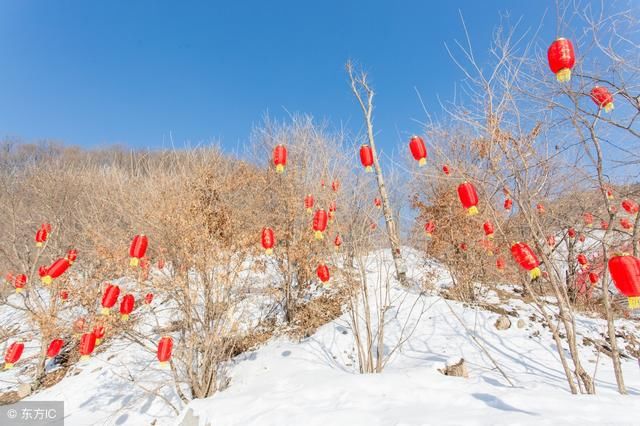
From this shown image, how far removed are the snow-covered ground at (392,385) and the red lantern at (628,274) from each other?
34.9 inches

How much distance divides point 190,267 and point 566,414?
13.4 ft

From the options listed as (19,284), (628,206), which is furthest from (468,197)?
(19,284)

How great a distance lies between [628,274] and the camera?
1.61 m

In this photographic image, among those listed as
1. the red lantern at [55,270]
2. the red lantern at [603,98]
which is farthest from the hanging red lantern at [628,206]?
the red lantern at [55,270]

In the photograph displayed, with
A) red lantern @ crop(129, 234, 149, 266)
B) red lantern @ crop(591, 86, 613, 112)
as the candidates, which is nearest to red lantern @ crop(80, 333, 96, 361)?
red lantern @ crop(129, 234, 149, 266)

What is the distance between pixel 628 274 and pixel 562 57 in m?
1.40

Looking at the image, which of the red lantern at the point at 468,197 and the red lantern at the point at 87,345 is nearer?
the red lantern at the point at 468,197

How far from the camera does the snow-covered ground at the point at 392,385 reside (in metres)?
2.36

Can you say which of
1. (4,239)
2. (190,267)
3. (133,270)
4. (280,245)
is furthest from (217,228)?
(4,239)

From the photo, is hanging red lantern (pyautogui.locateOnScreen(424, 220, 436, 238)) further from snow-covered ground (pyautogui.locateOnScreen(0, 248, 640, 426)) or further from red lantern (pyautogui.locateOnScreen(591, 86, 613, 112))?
red lantern (pyautogui.locateOnScreen(591, 86, 613, 112))

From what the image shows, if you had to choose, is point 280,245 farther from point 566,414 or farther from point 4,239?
point 4,239

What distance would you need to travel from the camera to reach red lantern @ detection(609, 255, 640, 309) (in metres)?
1.59

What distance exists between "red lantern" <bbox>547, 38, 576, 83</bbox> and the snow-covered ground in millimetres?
2227

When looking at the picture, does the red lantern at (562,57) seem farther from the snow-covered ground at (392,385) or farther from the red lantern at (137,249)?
the red lantern at (137,249)
